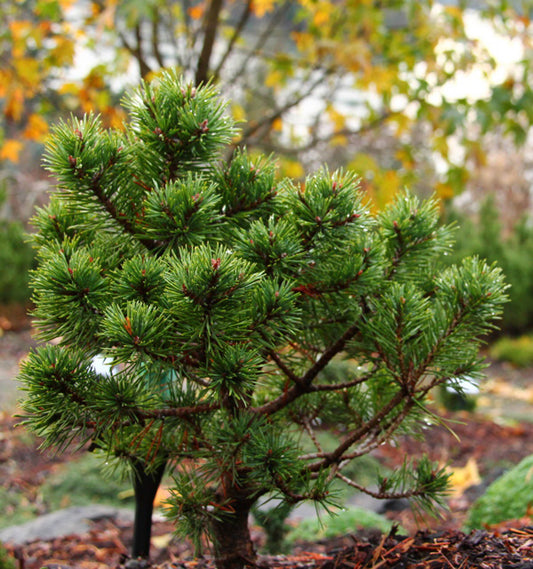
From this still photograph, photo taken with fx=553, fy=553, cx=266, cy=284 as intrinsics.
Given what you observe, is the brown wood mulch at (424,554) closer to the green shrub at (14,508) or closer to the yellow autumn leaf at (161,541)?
the yellow autumn leaf at (161,541)

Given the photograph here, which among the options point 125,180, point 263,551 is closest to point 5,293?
point 263,551

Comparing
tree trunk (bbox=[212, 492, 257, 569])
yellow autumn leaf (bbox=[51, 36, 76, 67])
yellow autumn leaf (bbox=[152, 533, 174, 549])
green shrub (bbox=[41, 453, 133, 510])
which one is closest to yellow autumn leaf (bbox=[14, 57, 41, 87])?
yellow autumn leaf (bbox=[51, 36, 76, 67])

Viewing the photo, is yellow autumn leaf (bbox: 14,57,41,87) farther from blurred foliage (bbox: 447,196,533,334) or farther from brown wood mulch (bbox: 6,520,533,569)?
blurred foliage (bbox: 447,196,533,334)

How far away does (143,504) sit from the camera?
63.9 inches

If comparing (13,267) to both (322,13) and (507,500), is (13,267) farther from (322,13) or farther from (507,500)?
(507,500)

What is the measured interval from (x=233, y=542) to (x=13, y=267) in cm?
902

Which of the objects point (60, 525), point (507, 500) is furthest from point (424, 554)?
point (60, 525)

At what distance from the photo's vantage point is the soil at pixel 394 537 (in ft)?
4.54

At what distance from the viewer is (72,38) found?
4516 mm

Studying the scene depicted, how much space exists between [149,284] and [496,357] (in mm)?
9011

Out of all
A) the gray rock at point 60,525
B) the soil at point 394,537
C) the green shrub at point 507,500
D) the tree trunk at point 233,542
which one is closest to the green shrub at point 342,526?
the soil at point 394,537

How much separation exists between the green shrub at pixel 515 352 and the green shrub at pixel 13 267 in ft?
25.6

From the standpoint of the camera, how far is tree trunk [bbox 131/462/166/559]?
61.9 inches

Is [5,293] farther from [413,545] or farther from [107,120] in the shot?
[413,545]
